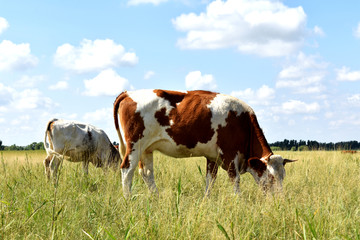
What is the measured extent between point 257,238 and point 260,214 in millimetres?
638

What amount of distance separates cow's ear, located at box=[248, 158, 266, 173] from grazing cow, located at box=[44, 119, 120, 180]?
4301mm

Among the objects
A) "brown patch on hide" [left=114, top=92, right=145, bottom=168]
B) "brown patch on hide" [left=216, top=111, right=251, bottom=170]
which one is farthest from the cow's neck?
"brown patch on hide" [left=114, top=92, right=145, bottom=168]

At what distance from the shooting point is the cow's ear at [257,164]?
5.89 metres

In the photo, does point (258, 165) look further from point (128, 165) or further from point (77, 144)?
point (77, 144)

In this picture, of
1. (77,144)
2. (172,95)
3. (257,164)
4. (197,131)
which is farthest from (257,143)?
(77,144)

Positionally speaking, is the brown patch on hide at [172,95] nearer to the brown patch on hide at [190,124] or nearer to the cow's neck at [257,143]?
the brown patch on hide at [190,124]

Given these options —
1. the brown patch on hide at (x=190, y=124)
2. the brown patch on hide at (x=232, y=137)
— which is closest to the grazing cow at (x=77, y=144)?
the brown patch on hide at (x=190, y=124)

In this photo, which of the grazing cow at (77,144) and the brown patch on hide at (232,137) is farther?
the grazing cow at (77,144)

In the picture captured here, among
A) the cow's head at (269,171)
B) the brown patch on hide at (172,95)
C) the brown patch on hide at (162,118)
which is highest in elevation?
the brown patch on hide at (172,95)

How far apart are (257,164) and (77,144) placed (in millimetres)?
5408

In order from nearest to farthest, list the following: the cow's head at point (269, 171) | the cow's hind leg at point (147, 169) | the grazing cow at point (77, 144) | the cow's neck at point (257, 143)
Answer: the cow's head at point (269, 171) < the cow's neck at point (257, 143) < the cow's hind leg at point (147, 169) < the grazing cow at point (77, 144)

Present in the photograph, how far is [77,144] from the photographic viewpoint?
9492 millimetres

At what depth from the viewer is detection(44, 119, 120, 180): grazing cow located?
9130mm

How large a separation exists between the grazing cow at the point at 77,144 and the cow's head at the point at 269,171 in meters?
4.36
